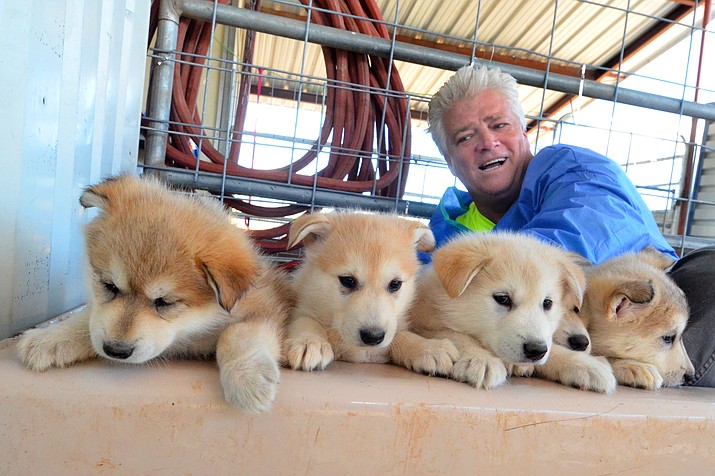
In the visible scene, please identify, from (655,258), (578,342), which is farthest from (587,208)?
(578,342)

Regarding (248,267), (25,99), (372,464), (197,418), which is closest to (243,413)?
(197,418)

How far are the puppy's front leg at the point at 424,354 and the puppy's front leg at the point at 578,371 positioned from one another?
0.40 meters

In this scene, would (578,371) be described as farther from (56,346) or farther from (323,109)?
(323,109)

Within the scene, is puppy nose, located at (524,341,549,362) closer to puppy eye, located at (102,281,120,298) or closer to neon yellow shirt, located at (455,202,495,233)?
puppy eye, located at (102,281,120,298)

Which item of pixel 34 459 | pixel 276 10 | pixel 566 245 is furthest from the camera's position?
pixel 276 10

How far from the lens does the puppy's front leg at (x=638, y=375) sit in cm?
204

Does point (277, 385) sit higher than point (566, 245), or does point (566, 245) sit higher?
point (566, 245)

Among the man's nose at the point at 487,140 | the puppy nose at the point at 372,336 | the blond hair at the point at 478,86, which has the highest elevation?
the blond hair at the point at 478,86

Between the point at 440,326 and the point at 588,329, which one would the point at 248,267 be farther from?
the point at 588,329

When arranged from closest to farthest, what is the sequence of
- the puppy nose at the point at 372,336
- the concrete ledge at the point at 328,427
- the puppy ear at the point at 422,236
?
the concrete ledge at the point at 328,427 → the puppy nose at the point at 372,336 → the puppy ear at the point at 422,236

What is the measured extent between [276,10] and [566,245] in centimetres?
711

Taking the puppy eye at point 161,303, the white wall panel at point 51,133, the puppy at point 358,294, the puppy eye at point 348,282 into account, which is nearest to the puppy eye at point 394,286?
the puppy at point 358,294

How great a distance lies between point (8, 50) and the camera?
5.81 feet

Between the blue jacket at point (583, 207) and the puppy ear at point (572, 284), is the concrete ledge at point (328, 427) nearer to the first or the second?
the puppy ear at point (572, 284)
